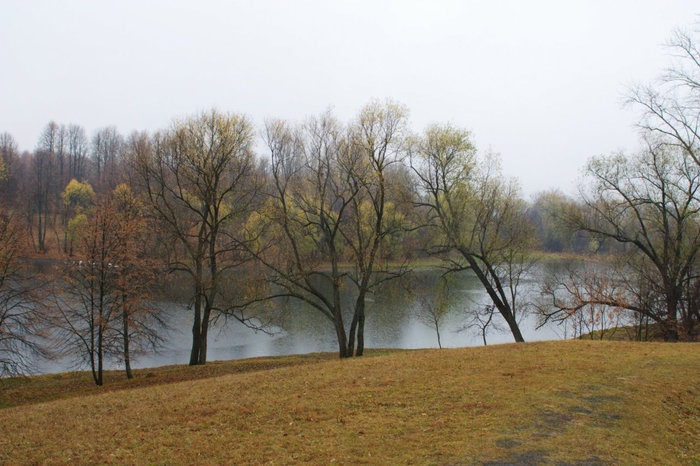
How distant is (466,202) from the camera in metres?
22.8

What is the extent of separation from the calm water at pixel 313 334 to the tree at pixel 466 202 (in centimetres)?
303

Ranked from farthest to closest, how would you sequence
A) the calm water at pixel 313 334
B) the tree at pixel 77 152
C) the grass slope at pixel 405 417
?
the tree at pixel 77 152 < the calm water at pixel 313 334 < the grass slope at pixel 405 417

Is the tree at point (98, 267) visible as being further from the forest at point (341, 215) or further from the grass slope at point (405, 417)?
the grass slope at point (405, 417)

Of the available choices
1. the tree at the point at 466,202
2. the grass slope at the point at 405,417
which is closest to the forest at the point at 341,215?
the tree at the point at 466,202

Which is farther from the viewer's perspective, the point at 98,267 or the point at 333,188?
the point at 333,188

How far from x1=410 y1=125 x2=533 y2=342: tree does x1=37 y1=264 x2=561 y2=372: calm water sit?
119 inches

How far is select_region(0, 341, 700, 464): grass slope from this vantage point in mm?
7379

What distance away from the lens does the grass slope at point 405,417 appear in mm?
7379

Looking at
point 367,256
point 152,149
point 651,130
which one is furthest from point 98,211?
point 651,130

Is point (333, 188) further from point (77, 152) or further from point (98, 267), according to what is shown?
point (77, 152)

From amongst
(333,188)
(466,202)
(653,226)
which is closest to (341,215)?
(333,188)

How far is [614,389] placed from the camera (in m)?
10.1

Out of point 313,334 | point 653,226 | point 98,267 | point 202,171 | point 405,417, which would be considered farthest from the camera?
point 313,334

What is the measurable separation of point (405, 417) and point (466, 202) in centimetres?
1550
